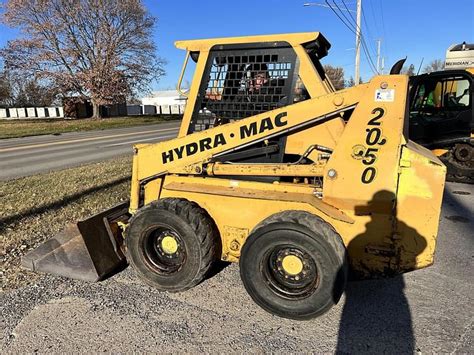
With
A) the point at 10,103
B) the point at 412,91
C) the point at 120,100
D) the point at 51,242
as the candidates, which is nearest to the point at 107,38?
the point at 120,100

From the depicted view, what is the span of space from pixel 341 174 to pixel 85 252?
2.47 metres

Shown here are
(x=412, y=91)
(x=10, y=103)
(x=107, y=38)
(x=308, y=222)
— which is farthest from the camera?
(x=10, y=103)

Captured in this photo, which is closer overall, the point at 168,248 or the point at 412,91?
the point at 168,248

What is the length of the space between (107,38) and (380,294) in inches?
1378

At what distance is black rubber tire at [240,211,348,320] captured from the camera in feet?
9.86

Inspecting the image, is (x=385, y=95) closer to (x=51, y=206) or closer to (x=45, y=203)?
(x=51, y=206)

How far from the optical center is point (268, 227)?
10.4 ft

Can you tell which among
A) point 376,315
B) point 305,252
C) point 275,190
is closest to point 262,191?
point 275,190

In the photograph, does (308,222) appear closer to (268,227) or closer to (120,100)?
(268,227)

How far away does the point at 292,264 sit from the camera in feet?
10.6

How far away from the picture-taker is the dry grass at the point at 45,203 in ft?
14.6

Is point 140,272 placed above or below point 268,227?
below

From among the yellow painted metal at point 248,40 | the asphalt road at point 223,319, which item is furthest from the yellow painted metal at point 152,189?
the yellow painted metal at point 248,40

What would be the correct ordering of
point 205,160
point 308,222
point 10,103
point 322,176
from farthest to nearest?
point 10,103
point 205,160
point 322,176
point 308,222
